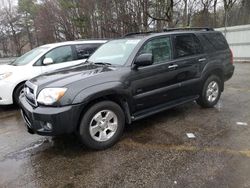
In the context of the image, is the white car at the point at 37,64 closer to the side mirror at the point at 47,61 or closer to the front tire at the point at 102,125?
the side mirror at the point at 47,61

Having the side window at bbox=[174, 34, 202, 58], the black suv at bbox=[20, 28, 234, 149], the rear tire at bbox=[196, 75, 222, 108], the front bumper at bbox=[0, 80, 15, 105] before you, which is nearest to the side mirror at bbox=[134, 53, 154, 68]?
the black suv at bbox=[20, 28, 234, 149]

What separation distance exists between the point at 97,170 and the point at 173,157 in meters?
1.07

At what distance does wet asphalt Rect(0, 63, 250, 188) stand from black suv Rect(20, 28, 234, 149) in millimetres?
362

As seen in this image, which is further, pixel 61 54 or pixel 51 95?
pixel 61 54

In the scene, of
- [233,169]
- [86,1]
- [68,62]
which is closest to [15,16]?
Result: [86,1]

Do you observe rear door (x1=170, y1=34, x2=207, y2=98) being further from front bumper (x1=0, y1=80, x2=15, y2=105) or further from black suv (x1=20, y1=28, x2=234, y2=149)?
front bumper (x1=0, y1=80, x2=15, y2=105)

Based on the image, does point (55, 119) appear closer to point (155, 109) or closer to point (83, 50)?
point (155, 109)

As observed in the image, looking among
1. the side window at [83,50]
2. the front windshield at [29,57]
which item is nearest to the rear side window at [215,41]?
the side window at [83,50]

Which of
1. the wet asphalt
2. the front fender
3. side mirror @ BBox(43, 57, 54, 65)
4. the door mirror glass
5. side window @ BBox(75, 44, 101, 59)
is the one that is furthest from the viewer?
side window @ BBox(75, 44, 101, 59)

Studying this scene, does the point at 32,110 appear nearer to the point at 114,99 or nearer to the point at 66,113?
the point at 66,113

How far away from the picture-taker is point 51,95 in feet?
10.8

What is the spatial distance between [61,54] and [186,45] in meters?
3.59

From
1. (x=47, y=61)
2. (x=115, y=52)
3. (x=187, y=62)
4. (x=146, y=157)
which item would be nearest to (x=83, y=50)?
(x=47, y=61)

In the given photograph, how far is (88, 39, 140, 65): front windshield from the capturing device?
416 cm
